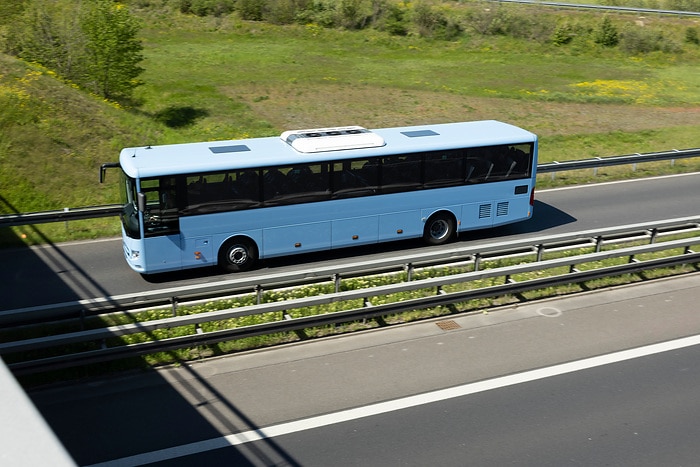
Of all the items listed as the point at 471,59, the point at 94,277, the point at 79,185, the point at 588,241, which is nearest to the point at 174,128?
the point at 79,185

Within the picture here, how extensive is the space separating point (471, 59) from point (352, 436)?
39828 millimetres

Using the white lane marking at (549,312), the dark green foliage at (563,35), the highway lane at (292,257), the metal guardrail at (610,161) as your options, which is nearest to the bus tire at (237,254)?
the highway lane at (292,257)

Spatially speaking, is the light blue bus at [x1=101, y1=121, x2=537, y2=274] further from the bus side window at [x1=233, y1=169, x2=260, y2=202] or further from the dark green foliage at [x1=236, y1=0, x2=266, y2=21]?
the dark green foliage at [x1=236, y1=0, x2=266, y2=21]

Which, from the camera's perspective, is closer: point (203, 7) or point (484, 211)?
point (484, 211)

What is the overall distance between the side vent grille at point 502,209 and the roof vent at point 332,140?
12.0 feet

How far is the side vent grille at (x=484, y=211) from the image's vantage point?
19.2 meters

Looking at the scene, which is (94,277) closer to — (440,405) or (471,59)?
(440,405)

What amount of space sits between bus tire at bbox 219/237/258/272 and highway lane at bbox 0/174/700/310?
294 mm

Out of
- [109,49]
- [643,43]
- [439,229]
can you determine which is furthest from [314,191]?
[643,43]

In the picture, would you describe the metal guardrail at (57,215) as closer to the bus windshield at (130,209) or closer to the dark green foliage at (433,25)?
the bus windshield at (130,209)

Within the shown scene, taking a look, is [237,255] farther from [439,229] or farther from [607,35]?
[607,35]

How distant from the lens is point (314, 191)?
17266 mm

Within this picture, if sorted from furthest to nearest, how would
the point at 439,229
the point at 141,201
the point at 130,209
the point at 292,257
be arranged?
the point at 439,229 < the point at 292,257 < the point at 130,209 < the point at 141,201

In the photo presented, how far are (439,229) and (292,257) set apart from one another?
12.5 feet
